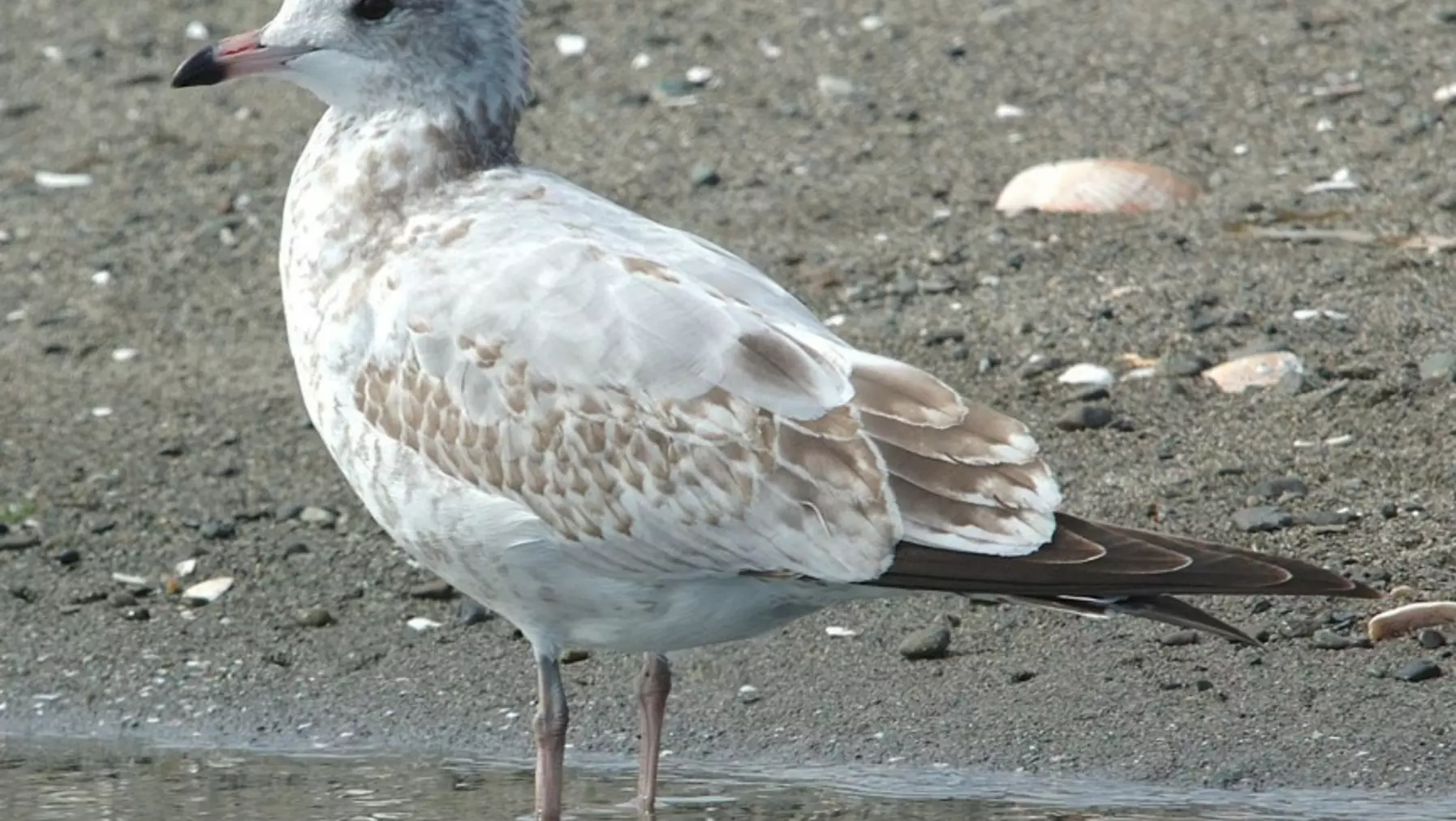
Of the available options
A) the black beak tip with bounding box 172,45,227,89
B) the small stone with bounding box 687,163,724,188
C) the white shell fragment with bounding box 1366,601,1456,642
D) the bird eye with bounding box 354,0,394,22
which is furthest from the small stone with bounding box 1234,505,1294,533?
the small stone with bounding box 687,163,724,188

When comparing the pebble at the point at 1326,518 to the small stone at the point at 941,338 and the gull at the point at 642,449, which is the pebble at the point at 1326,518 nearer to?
the small stone at the point at 941,338

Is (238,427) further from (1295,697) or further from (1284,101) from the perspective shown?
(1284,101)

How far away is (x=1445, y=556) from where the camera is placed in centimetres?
717

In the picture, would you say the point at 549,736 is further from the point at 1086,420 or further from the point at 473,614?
the point at 1086,420

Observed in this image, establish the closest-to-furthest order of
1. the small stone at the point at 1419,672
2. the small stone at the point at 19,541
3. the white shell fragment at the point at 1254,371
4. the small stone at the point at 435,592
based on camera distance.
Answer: the small stone at the point at 1419,672, the small stone at the point at 435,592, the small stone at the point at 19,541, the white shell fragment at the point at 1254,371

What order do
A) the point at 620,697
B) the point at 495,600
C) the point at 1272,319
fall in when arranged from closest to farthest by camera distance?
the point at 495,600 → the point at 620,697 → the point at 1272,319

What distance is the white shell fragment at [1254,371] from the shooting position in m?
8.25

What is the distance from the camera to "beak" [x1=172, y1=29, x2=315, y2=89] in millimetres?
6293

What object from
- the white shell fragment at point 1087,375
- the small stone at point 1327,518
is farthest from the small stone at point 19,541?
the small stone at point 1327,518

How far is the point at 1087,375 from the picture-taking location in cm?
842

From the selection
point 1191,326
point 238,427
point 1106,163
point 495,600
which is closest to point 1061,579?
point 495,600

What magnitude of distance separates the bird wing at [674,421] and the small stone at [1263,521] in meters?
1.87

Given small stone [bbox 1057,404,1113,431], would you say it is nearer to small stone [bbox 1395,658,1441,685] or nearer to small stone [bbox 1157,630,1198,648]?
small stone [bbox 1157,630,1198,648]

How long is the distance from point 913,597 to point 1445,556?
1.38 meters
